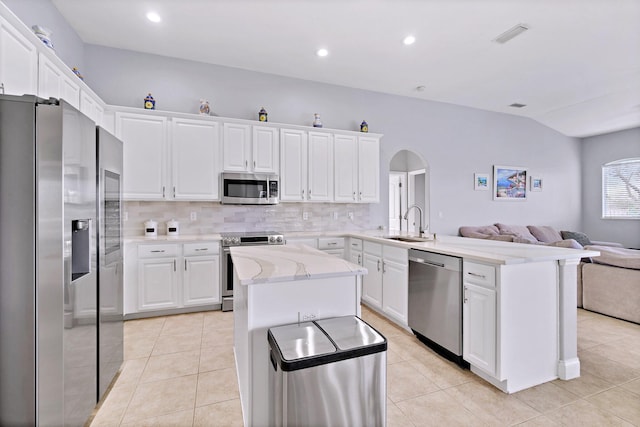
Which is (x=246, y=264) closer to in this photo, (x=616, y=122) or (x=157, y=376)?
(x=157, y=376)

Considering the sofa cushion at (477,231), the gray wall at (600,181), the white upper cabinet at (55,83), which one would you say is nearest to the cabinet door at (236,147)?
the white upper cabinet at (55,83)

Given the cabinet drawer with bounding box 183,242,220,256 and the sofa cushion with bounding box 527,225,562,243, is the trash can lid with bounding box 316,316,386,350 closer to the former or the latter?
the cabinet drawer with bounding box 183,242,220,256

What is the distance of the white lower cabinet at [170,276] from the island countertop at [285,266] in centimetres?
152

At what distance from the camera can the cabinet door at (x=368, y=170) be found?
451cm

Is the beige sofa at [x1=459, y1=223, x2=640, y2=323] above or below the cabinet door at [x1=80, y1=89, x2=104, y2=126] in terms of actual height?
below

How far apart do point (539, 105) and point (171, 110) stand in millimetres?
6380

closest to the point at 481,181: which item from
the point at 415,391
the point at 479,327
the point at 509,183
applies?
the point at 509,183

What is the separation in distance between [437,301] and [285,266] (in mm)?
1492

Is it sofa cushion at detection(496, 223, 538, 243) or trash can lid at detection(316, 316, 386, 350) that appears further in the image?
sofa cushion at detection(496, 223, 538, 243)

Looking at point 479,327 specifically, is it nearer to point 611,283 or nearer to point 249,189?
point 611,283

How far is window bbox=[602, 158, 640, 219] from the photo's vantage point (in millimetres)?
6305

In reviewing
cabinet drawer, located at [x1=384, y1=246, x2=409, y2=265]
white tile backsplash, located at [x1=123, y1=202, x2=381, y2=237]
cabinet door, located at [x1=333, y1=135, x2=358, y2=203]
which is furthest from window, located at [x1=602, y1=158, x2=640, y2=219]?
cabinet drawer, located at [x1=384, y1=246, x2=409, y2=265]

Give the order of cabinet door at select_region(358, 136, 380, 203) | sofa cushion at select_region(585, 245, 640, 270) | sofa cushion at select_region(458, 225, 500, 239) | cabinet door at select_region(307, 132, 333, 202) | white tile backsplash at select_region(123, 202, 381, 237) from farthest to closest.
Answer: sofa cushion at select_region(458, 225, 500, 239), cabinet door at select_region(358, 136, 380, 203), cabinet door at select_region(307, 132, 333, 202), white tile backsplash at select_region(123, 202, 381, 237), sofa cushion at select_region(585, 245, 640, 270)

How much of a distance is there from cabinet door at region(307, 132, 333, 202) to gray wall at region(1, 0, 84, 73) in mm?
2854
